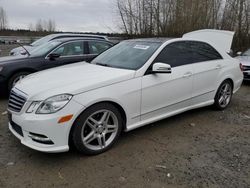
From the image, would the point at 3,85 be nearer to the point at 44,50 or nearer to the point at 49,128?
the point at 44,50

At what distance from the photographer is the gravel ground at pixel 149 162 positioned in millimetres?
2754

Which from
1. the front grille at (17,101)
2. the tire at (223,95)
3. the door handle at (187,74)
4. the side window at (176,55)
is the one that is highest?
the side window at (176,55)

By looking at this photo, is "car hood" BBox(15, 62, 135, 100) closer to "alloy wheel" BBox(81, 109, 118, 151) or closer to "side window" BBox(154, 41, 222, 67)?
"alloy wheel" BBox(81, 109, 118, 151)

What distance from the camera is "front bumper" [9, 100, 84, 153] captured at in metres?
2.81

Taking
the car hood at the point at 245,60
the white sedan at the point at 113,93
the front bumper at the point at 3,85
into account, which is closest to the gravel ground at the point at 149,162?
the white sedan at the point at 113,93

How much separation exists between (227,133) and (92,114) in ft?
7.87

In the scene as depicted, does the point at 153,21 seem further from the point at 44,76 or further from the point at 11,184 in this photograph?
the point at 11,184

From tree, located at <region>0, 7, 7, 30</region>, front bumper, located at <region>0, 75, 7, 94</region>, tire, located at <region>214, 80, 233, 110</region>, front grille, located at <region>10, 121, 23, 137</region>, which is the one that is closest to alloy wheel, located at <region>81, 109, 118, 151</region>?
front grille, located at <region>10, 121, 23, 137</region>

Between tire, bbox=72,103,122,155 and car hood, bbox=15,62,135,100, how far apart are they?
309 mm

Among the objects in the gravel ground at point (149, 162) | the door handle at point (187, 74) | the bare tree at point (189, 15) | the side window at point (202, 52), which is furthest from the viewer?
the bare tree at point (189, 15)

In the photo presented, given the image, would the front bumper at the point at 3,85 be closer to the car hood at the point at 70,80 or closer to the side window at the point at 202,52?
the car hood at the point at 70,80

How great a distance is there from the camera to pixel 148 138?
382 cm

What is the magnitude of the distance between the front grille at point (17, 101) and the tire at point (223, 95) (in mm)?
3690

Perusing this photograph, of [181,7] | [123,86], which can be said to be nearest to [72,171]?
[123,86]
